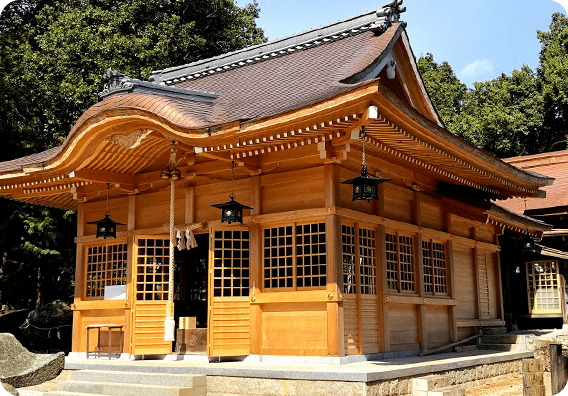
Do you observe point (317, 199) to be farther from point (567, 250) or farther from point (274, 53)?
point (567, 250)

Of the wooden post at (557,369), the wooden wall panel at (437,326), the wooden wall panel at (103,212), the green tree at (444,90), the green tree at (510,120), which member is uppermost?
the green tree at (444,90)

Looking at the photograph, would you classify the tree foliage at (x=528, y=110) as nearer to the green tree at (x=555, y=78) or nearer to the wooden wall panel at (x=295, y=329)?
the green tree at (x=555, y=78)

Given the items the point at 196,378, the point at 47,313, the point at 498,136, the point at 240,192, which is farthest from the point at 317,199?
the point at 498,136

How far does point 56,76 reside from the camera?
2002 centimetres

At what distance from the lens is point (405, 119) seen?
8695 millimetres

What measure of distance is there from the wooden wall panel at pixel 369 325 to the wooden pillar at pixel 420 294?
4.94 feet

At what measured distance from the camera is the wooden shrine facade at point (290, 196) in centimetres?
935

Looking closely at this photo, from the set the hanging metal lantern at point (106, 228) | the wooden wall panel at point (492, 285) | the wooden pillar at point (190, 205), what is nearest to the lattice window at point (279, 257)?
the wooden pillar at point (190, 205)

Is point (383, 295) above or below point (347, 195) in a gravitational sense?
below

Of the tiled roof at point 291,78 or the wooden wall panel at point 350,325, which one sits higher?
the tiled roof at point 291,78

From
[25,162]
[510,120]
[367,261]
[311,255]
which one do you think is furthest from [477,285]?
[510,120]

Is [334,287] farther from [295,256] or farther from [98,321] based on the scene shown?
[98,321]

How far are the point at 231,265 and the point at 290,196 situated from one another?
150 cm

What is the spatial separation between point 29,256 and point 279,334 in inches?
524
